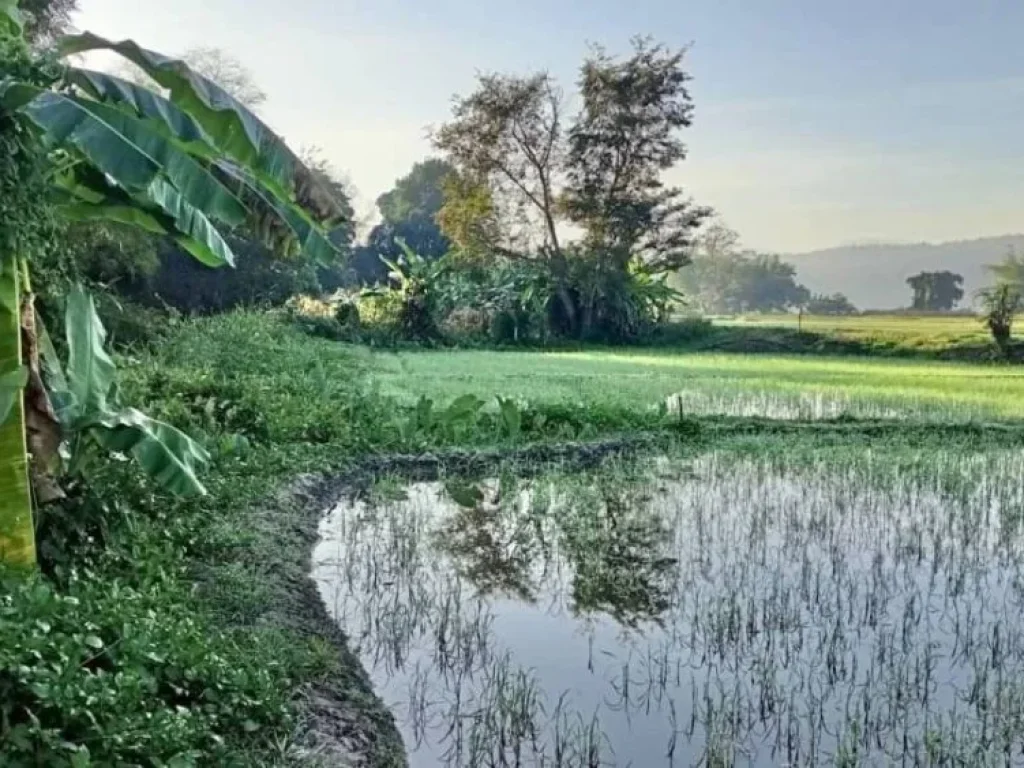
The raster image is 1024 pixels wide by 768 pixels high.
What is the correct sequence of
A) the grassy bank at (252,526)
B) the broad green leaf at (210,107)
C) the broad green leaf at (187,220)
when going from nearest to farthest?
the grassy bank at (252,526) → the broad green leaf at (187,220) → the broad green leaf at (210,107)

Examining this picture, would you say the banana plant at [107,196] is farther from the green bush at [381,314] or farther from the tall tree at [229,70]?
the tall tree at [229,70]

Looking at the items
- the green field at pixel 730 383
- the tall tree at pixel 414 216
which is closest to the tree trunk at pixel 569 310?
the tall tree at pixel 414 216

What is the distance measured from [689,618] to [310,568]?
6.75ft

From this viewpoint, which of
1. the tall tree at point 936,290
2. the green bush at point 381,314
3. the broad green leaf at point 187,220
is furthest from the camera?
the tall tree at point 936,290

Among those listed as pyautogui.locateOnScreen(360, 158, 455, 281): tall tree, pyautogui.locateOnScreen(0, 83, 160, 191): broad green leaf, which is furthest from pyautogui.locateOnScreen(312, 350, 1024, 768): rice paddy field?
pyautogui.locateOnScreen(360, 158, 455, 281): tall tree

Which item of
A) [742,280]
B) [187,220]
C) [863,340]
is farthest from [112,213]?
[742,280]

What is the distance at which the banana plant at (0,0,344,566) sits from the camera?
3590 mm

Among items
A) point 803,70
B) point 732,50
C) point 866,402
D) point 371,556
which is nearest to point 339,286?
point 732,50

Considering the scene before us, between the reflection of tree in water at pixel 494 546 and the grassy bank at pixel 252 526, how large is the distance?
92 centimetres

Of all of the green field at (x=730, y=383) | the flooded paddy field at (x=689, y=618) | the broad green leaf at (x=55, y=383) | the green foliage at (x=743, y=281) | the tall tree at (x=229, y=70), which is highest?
the tall tree at (x=229, y=70)

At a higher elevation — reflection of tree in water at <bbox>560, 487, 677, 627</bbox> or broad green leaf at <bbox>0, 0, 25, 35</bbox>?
broad green leaf at <bbox>0, 0, 25, 35</bbox>

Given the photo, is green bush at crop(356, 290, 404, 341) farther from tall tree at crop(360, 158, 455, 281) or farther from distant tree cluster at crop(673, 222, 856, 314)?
distant tree cluster at crop(673, 222, 856, 314)

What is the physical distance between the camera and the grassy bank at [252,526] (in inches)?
107

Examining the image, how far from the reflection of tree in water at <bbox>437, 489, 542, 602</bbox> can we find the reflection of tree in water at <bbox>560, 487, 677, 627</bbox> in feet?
0.83
